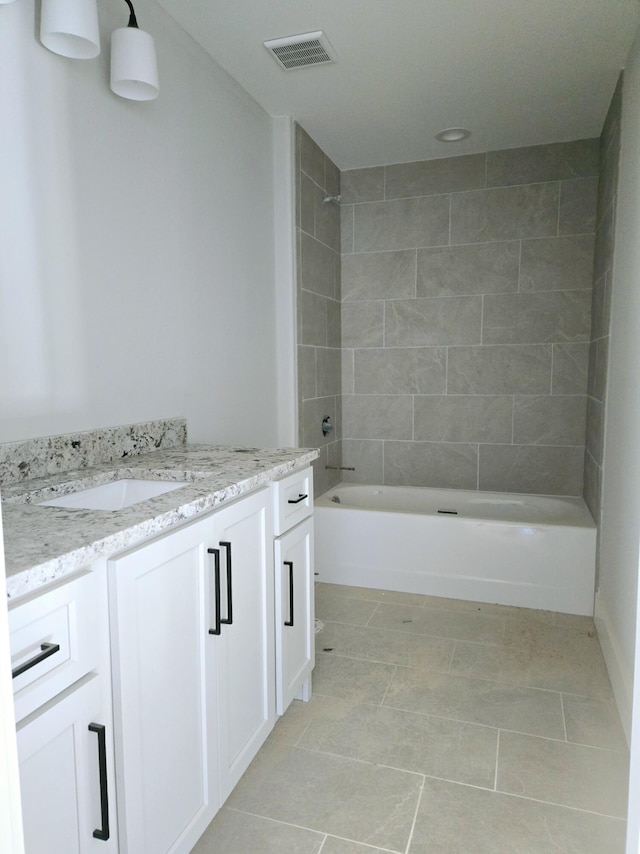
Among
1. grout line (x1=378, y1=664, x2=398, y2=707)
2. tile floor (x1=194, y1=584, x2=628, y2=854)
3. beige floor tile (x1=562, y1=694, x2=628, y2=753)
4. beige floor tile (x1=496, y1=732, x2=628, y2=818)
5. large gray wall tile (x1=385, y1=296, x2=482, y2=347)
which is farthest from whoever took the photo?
large gray wall tile (x1=385, y1=296, x2=482, y2=347)

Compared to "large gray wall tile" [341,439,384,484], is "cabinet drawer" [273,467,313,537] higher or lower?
higher

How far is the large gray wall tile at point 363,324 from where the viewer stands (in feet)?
12.5

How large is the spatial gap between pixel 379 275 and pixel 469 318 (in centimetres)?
64

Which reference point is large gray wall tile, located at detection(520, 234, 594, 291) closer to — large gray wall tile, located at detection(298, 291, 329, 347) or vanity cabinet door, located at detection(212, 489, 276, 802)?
large gray wall tile, located at detection(298, 291, 329, 347)

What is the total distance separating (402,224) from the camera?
371cm

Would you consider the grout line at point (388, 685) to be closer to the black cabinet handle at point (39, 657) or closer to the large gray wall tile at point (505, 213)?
the black cabinet handle at point (39, 657)

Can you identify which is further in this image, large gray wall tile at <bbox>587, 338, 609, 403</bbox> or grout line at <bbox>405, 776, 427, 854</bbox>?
large gray wall tile at <bbox>587, 338, 609, 403</bbox>

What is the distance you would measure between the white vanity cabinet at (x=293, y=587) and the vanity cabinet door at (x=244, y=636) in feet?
0.15

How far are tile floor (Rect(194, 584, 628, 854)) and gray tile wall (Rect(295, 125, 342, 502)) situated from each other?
4.12 feet

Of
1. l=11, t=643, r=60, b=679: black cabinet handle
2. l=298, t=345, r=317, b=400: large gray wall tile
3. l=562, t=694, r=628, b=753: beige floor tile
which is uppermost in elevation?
l=298, t=345, r=317, b=400: large gray wall tile

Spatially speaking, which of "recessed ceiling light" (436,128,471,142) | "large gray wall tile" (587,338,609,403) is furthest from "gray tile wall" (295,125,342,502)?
"large gray wall tile" (587,338,609,403)

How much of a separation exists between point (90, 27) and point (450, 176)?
2556 millimetres

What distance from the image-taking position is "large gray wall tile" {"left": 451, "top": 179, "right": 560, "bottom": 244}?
3.41m

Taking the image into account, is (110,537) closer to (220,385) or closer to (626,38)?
(220,385)
